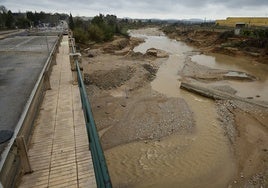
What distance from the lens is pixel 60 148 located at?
5.32 m

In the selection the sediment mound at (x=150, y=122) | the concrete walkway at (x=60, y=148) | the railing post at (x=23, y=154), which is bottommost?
the sediment mound at (x=150, y=122)

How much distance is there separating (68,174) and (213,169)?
22.8ft

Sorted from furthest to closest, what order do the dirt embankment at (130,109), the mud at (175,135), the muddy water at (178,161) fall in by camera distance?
the dirt embankment at (130,109)
the mud at (175,135)
the muddy water at (178,161)

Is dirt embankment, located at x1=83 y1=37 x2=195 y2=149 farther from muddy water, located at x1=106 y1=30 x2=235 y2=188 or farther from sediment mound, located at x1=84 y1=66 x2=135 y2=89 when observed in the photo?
muddy water, located at x1=106 y1=30 x2=235 y2=188

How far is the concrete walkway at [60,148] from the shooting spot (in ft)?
14.4

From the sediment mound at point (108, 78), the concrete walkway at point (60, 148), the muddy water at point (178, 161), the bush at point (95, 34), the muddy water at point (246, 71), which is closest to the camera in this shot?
the concrete walkway at point (60, 148)

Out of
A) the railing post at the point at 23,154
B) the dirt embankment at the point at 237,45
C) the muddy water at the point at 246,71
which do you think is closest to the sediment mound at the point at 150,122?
the railing post at the point at 23,154

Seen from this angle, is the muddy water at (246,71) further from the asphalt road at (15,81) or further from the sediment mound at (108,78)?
the asphalt road at (15,81)

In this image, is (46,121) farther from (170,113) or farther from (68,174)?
(170,113)

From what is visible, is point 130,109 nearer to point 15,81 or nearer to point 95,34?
point 15,81

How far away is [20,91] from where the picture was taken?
9.77 m

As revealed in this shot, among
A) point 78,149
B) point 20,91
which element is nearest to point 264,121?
point 78,149

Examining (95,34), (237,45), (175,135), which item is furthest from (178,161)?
(95,34)

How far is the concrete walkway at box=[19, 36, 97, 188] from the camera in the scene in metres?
4.39
